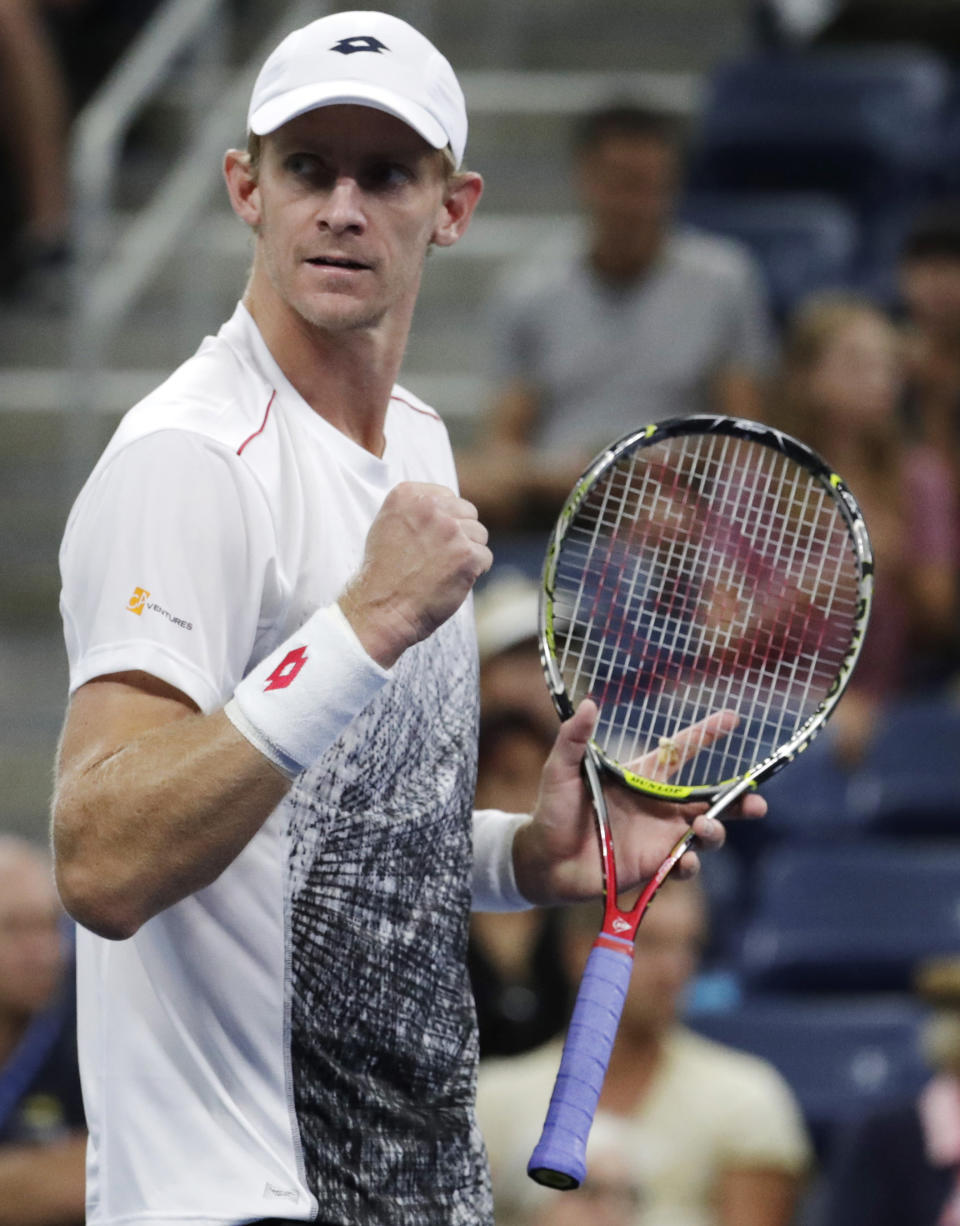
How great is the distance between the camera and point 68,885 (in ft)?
6.44

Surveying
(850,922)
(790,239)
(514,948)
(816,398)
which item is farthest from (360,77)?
(790,239)

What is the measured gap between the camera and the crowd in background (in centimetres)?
405

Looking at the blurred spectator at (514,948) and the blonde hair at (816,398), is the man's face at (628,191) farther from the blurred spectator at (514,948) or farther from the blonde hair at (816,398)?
the blurred spectator at (514,948)

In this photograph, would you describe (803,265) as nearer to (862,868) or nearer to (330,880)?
(862,868)

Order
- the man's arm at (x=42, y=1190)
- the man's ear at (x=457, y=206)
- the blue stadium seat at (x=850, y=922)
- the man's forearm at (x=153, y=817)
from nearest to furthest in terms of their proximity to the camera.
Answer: the man's forearm at (x=153, y=817) < the man's ear at (x=457, y=206) < the man's arm at (x=42, y=1190) < the blue stadium seat at (x=850, y=922)

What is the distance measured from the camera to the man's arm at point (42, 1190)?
3920 mm

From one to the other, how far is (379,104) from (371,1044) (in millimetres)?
927

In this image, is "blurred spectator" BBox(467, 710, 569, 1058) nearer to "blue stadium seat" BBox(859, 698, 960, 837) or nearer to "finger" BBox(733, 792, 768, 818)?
"blue stadium seat" BBox(859, 698, 960, 837)

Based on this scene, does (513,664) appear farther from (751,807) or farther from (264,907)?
(264,907)

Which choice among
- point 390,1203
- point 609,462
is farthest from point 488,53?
point 390,1203

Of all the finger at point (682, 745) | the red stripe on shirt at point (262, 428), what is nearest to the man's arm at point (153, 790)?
the red stripe on shirt at point (262, 428)

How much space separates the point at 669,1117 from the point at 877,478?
2.00m

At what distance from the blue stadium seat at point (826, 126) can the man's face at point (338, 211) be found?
5.20 m

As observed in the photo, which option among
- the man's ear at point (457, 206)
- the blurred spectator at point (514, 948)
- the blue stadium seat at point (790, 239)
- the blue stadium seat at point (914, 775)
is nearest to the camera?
the man's ear at point (457, 206)
